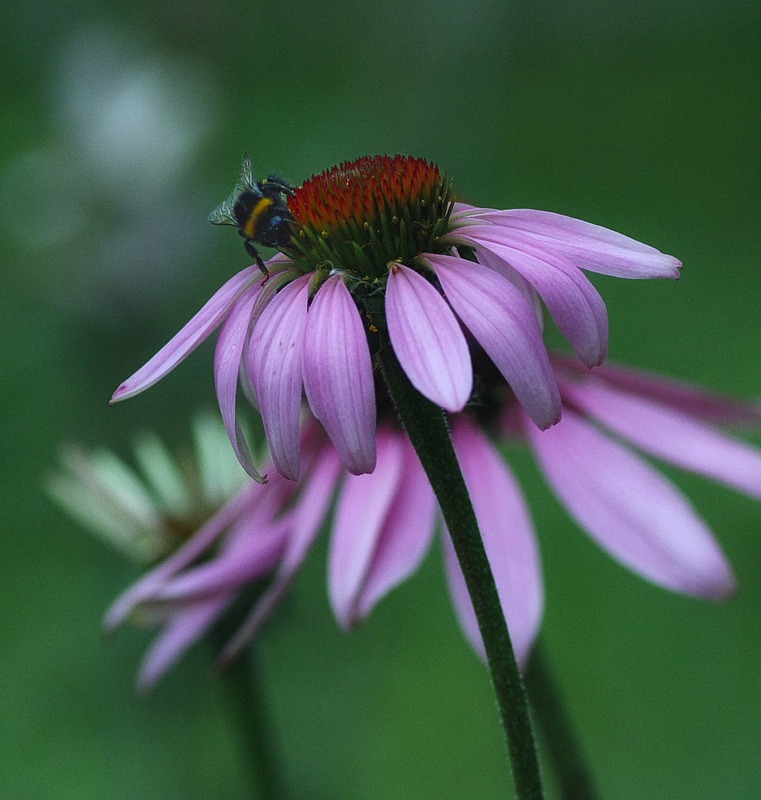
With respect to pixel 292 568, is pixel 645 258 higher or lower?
higher

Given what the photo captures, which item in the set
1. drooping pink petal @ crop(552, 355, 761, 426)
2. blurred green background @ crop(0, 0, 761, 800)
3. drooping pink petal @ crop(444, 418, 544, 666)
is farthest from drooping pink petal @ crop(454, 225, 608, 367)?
blurred green background @ crop(0, 0, 761, 800)

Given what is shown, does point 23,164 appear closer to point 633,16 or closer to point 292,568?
point 292,568

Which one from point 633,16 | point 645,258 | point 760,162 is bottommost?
point 760,162

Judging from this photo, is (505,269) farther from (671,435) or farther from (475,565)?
(671,435)

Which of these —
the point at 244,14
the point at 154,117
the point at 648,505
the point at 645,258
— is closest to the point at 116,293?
the point at 154,117

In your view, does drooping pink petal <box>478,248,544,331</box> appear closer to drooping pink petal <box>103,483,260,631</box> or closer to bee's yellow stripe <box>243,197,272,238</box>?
bee's yellow stripe <box>243,197,272,238</box>
